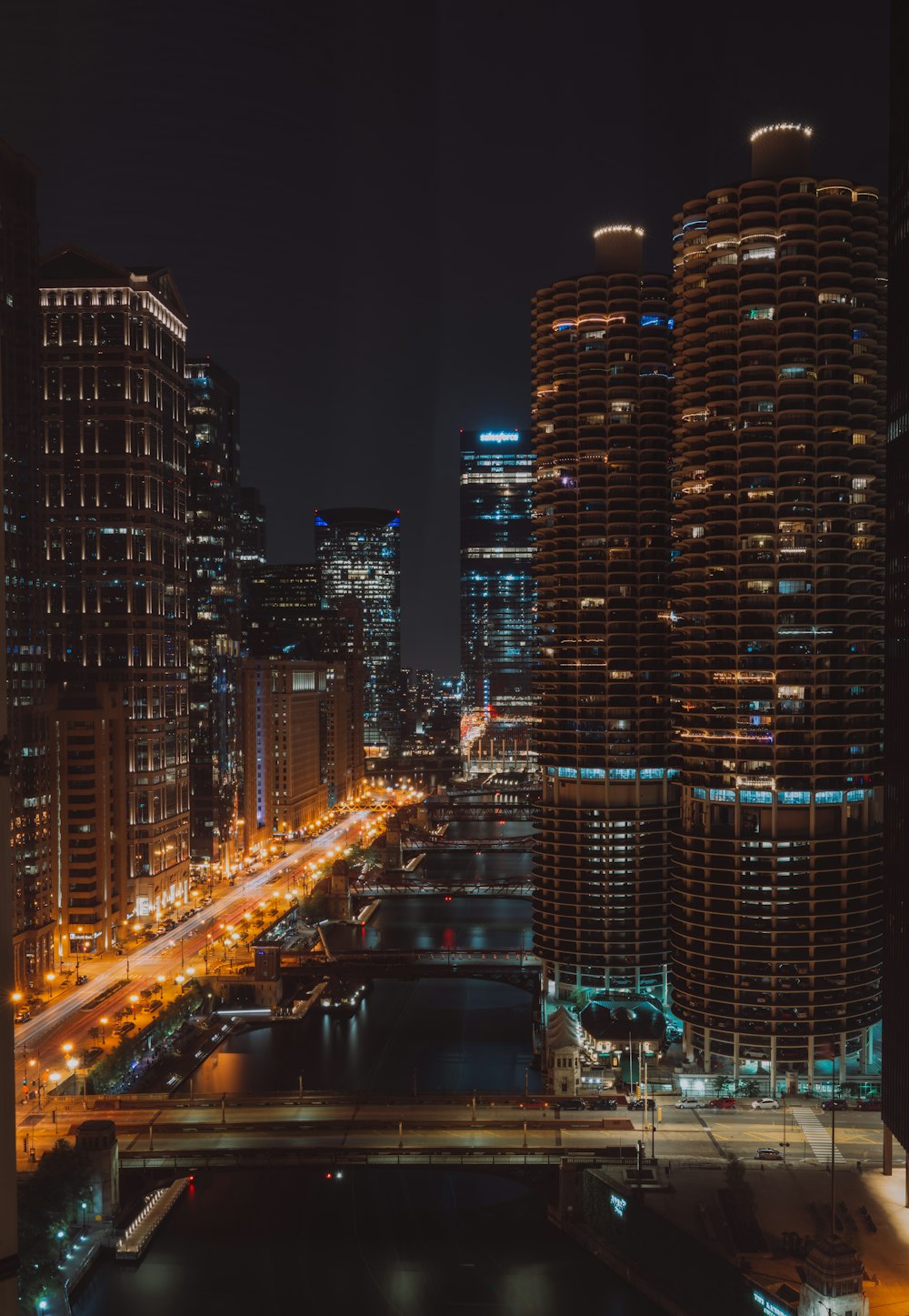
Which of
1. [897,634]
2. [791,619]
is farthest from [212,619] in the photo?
[897,634]

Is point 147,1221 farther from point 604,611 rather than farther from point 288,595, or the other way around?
point 288,595

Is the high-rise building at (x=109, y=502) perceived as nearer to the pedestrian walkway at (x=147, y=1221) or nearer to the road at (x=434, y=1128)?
the road at (x=434, y=1128)

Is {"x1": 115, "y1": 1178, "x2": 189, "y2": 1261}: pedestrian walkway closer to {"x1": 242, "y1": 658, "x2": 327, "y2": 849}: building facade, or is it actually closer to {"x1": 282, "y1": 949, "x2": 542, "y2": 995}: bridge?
{"x1": 282, "y1": 949, "x2": 542, "y2": 995}: bridge

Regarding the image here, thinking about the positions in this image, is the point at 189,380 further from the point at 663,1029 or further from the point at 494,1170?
the point at 494,1170

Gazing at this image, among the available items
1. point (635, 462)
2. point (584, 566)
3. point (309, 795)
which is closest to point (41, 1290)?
point (584, 566)

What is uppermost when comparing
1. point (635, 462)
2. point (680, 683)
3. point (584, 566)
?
point (635, 462)

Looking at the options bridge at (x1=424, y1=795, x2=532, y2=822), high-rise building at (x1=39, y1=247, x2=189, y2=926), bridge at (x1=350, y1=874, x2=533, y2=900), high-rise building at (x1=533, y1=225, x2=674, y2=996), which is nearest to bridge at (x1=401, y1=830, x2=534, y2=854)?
bridge at (x1=424, y1=795, x2=532, y2=822)
